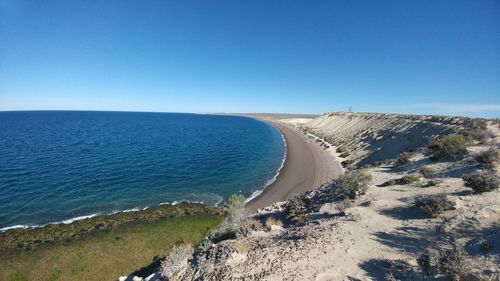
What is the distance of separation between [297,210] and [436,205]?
808cm

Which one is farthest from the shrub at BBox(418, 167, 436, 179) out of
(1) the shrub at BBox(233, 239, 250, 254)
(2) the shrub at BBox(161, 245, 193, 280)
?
(2) the shrub at BBox(161, 245, 193, 280)

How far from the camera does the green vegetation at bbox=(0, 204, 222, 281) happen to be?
57.1 ft

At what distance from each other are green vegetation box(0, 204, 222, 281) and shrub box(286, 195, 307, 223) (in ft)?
27.7

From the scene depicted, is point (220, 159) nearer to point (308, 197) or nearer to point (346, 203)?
point (308, 197)

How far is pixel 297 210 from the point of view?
1823 cm

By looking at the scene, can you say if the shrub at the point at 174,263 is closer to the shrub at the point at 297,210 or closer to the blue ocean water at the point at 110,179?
the shrub at the point at 297,210

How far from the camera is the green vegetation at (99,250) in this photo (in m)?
17.4

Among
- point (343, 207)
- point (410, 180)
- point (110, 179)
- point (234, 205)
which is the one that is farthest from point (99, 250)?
point (410, 180)

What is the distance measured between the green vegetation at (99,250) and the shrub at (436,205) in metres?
16.3

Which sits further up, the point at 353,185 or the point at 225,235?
the point at 353,185

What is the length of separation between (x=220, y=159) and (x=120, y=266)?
3300 centimetres

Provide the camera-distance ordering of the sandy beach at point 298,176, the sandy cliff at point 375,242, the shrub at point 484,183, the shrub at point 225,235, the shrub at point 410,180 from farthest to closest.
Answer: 1. the sandy beach at point 298,176
2. the shrub at point 410,180
3. the shrub at point 484,183
4. the shrub at point 225,235
5. the sandy cliff at point 375,242

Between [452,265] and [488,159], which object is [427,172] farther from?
[452,265]

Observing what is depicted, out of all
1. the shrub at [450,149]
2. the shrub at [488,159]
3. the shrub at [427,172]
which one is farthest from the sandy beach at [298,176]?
the shrub at [488,159]
